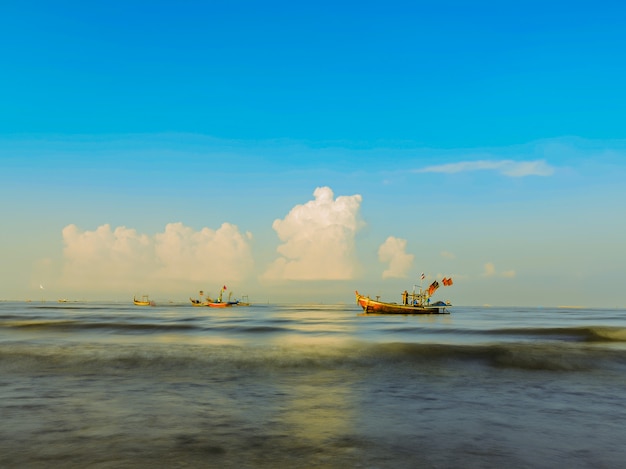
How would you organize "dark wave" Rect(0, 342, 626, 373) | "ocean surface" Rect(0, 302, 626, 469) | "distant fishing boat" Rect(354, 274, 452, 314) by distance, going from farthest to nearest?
"distant fishing boat" Rect(354, 274, 452, 314)
"dark wave" Rect(0, 342, 626, 373)
"ocean surface" Rect(0, 302, 626, 469)

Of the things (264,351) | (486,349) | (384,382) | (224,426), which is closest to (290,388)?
(384,382)

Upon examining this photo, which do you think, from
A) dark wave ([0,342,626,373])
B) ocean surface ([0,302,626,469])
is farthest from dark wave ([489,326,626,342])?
ocean surface ([0,302,626,469])

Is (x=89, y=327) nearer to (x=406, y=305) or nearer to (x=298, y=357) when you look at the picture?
(x=298, y=357)

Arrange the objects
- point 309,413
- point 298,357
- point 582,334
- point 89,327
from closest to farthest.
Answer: point 309,413 → point 298,357 → point 582,334 → point 89,327

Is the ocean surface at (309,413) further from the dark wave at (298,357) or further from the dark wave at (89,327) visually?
the dark wave at (89,327)

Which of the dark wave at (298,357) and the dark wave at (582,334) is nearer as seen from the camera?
the dark wave at (298,357)

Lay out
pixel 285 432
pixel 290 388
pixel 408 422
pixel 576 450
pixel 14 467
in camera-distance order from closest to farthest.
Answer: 1. pixel 14 467
2. pixel 576 450
3. pixel 285 432
4. pixel 408 422
5. pixel 290 388

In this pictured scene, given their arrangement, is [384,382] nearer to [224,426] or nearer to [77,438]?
[224,426]

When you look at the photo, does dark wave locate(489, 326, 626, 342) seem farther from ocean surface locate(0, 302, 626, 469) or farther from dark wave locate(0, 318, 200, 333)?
dark wave locate(0, 318, 200, 333)

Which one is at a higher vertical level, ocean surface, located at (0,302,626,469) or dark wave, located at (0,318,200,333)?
ocean surface, located at (0,302,626,469)

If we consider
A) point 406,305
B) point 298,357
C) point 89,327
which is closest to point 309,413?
point 298,357

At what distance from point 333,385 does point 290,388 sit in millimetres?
1770

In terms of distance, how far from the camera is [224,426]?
10.7 metres

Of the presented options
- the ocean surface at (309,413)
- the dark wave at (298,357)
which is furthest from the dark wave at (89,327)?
the ocean surface at (309,413)
